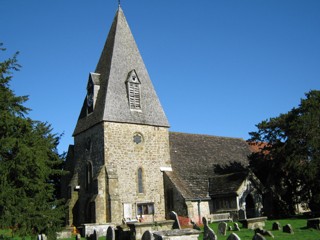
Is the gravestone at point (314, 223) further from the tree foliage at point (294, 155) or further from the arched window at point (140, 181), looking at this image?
the arched window at point (140, 181)

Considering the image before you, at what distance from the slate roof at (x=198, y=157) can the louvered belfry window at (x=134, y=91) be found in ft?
19.0

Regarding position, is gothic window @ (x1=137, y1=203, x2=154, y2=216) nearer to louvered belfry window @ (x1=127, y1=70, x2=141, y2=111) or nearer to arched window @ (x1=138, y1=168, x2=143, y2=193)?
arched window @ (x1=138, y1=168, x2=143, y2=193)

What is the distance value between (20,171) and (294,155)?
20.7 meters

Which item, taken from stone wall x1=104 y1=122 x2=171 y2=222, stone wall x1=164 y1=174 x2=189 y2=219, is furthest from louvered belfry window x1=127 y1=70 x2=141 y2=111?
stone wall x1=164 y1=174 x2=189 y2=219

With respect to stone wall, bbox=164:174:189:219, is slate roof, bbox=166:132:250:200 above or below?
above

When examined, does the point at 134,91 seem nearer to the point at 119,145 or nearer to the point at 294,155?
the point at 119,145

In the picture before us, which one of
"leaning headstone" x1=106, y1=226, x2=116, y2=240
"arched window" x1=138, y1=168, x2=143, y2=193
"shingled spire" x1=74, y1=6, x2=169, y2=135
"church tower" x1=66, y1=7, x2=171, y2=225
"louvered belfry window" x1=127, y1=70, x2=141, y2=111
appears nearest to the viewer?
"leaning headstone" x1=106, y1=226, x2=116, y2=240

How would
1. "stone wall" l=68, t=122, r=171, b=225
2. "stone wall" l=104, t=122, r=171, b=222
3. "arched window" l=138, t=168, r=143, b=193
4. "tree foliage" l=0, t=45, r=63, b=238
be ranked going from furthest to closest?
"arched window" l=138, t=168, r=143, b=193 < "stone wall" l=104, t=122, r=171, b=222 < "stone wall" l=68, t=122, r=171, b=225 < "tree foliage" l=0, t=45, r=63, b=238

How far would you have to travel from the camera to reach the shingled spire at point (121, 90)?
3212cm

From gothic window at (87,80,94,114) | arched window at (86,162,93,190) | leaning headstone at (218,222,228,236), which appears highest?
gothic window at (87,80,94,114)

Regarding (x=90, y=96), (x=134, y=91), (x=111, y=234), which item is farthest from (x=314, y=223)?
(x=90, y=96)

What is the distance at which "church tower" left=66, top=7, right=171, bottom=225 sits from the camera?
3008 centimetres

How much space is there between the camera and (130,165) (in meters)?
31.5

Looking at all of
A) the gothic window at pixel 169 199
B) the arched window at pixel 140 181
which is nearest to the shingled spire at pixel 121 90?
the arched window at pixel 140 181
